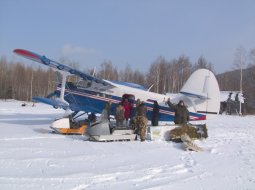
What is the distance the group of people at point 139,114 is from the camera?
35.7 ft

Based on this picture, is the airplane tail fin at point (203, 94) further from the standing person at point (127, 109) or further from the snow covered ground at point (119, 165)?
the snow covered ground at point (119, 165)

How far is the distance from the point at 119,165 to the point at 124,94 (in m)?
6.92

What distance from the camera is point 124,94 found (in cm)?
1374

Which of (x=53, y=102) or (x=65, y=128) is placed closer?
(x=65, y=128)

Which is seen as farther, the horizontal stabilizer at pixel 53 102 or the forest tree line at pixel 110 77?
the forest tree line at pixel 110 77

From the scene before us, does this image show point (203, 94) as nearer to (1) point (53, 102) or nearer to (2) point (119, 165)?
(1) point (53, 102)

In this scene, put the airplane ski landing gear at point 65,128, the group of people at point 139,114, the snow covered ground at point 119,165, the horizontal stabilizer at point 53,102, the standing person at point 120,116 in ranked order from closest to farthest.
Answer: the snow covered ground at point 119,165 < the group of people at point 139,114 < the airplane ski landing gear at point 65,128 < the standing person at point 120,116 < the horizontal stabilizer at point 53,102

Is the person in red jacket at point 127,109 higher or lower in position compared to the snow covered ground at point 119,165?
higher

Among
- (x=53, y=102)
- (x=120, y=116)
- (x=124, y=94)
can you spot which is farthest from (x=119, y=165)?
(x=124, y=94)

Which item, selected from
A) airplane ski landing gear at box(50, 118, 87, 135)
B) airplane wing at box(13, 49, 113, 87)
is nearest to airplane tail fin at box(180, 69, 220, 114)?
airplane wing at box(13, 49, 113, 87)

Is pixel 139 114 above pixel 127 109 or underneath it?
underneath

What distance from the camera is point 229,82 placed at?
7412 centimetres

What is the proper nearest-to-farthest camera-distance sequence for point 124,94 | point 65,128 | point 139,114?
point 139,114 → point 65,128 → point 124,94

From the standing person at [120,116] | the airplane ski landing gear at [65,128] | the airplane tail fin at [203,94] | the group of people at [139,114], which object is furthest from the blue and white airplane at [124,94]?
the standing person at [120,116]
